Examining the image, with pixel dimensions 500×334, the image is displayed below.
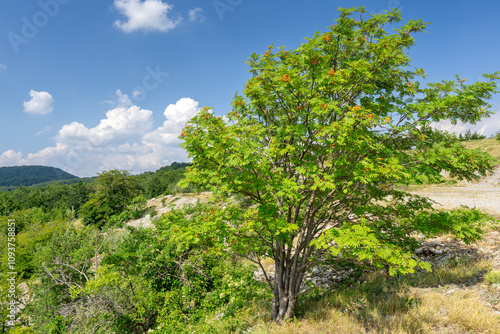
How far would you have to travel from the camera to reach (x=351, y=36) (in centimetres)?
568

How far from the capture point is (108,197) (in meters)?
35.7

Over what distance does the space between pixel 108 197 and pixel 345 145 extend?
39.5 metres

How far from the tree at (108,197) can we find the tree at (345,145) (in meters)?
35.5

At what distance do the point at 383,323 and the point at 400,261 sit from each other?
8.93 feet

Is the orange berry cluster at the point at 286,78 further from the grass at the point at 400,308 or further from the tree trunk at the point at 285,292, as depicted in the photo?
the grass at the point at 400,308

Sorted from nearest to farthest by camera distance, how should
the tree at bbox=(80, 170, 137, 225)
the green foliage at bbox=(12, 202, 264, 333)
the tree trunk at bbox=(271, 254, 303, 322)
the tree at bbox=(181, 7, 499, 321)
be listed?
the tree at bbox=(181, 7, 499, 321), the tree trunk at bbox=(271, 254, 303, 322), the green foliage at bbox=(12, 202, 264, 333), the tree at bbox=(80, 170, 137, 225)

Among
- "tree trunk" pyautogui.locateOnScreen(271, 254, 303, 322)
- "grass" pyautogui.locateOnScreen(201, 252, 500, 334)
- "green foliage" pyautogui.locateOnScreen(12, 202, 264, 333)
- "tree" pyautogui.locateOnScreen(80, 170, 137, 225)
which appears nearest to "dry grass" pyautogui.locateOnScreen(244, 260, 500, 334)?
"grass" pyautogui.locateOnScreen(201, 252, 500, 334)

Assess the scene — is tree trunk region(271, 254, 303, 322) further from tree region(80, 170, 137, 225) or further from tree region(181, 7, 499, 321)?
tree region(80, 170, 137, 225)

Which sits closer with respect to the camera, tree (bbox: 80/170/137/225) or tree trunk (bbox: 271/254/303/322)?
tree trunk (bbox: 271/254/303/322)

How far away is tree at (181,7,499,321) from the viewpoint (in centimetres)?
455

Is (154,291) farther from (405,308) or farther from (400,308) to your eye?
(405,308)

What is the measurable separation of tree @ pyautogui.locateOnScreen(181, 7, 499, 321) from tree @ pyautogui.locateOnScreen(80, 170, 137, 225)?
35.5 metres

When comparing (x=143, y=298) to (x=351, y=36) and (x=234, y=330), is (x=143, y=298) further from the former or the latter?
(x=351, y=36)

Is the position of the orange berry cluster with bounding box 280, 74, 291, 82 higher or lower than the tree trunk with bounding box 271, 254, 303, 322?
higher
